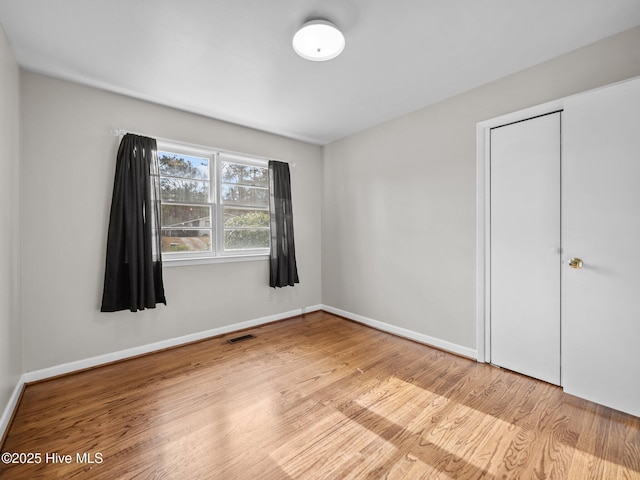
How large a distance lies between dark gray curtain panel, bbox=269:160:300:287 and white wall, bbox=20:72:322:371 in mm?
870

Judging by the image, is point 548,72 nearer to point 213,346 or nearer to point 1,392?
point 213,346

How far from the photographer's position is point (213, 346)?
10.4 feet

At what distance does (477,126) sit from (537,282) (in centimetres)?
149

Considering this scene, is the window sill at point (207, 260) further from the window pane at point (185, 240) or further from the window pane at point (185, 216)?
the window pane at point (185, 216)

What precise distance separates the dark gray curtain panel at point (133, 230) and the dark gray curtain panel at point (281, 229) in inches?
54.6

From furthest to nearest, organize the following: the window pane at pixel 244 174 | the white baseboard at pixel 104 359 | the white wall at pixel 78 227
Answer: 1. the window pane at pixel 244 174
2. the white wall at pixel 78 227
3. the white baseboard at pixel 104 359

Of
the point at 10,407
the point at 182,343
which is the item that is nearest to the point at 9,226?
the point at 10,407

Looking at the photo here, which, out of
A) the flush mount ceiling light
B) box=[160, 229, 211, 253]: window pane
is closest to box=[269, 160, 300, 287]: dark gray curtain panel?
box=[160, 229, 211, 253]: window pane

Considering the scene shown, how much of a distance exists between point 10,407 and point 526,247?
4.03 meters

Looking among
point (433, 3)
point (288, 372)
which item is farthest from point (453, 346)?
point (433, 3)

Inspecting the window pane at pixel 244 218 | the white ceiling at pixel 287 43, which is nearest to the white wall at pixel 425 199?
the white ceiling at pixel 287 43

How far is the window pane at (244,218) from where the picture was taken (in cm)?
364

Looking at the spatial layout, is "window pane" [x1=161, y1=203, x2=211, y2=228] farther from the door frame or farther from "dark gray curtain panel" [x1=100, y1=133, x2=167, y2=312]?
the door frame

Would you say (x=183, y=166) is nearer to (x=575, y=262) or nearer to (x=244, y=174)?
(x=244, y=174)
